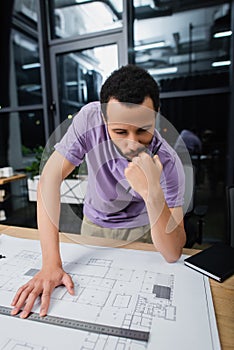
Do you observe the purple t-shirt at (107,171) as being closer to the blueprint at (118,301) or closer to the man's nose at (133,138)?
the man's nose at (133,138)

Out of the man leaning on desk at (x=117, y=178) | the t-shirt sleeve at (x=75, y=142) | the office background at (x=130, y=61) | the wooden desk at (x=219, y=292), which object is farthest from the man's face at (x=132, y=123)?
the office background at (x=130, y=61)

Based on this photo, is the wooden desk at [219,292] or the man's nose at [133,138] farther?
the man's nose at [133,138]

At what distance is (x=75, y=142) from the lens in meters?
0.93

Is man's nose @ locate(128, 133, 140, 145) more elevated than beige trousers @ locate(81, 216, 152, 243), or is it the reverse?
man's nose @ locate(128, 133, 140, 145)

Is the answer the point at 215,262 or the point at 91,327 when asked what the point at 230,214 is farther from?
the point at 91,327

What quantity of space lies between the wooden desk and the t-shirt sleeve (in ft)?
0.95

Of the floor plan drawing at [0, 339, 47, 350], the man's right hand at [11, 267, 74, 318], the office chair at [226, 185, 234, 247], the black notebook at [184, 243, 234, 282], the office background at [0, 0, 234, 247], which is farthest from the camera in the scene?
the office background at [0, 0, 234, 247]

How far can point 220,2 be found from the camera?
2100 millimetres

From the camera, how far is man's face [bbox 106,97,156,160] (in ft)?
2.35

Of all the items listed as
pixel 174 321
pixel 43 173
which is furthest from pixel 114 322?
pixel 43 173

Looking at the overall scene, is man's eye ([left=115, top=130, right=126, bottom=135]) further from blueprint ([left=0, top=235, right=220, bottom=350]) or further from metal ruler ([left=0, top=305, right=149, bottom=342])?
metal ruler ([left=0, top=305, right=149, bottom=342])

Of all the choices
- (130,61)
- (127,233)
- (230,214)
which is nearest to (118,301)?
(127,233)

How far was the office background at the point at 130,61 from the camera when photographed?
2.19 meters

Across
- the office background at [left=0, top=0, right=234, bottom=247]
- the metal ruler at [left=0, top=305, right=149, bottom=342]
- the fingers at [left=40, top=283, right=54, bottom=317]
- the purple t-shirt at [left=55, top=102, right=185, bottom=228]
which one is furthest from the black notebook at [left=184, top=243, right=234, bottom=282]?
the office background at [left=0, top=0, right=234, bottom=247]
